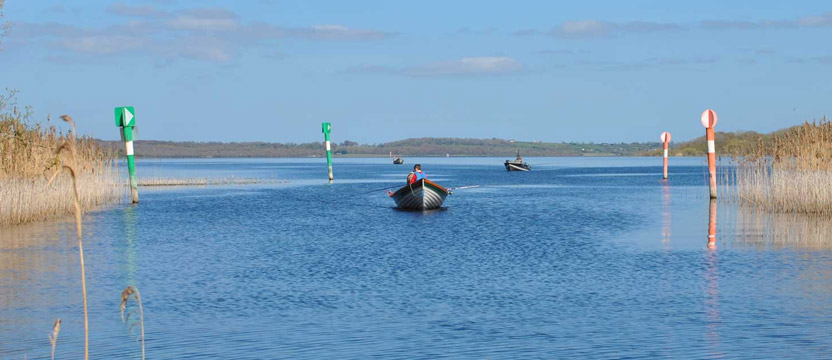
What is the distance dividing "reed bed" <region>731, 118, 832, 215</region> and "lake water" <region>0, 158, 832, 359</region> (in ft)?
4.20

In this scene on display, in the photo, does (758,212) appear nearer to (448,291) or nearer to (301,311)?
(448,291)

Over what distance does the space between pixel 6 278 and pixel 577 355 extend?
1113cm

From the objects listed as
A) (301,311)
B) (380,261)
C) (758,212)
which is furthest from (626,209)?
(301,311)

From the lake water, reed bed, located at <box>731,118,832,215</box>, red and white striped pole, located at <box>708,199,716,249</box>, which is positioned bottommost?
red and white striped pole, located at <box>708,199,716,249</box>

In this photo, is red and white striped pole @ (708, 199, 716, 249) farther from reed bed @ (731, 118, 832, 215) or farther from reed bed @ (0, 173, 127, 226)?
reed bed @ (0, 173, 127, 226)

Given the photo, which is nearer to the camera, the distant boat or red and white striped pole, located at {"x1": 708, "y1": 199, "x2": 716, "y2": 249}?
red and white striped pole, located at {"x1": 708, "y1": 199, "x2": 716, "y2": 249}

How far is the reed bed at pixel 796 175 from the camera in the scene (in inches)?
1161

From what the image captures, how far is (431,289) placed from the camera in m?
15.9

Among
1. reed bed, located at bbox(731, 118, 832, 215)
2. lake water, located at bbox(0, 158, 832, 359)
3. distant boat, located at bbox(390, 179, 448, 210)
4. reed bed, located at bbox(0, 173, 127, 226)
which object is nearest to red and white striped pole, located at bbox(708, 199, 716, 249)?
lake water, located at bbox(0, 158, 832, 359)

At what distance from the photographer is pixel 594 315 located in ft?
42.6

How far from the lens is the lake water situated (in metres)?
11.1

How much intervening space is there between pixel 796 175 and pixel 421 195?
14.6 meters

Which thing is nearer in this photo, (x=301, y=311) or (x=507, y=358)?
(x=507, y=358)

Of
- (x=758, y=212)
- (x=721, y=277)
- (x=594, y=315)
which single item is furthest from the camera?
(x=758, y=212)
